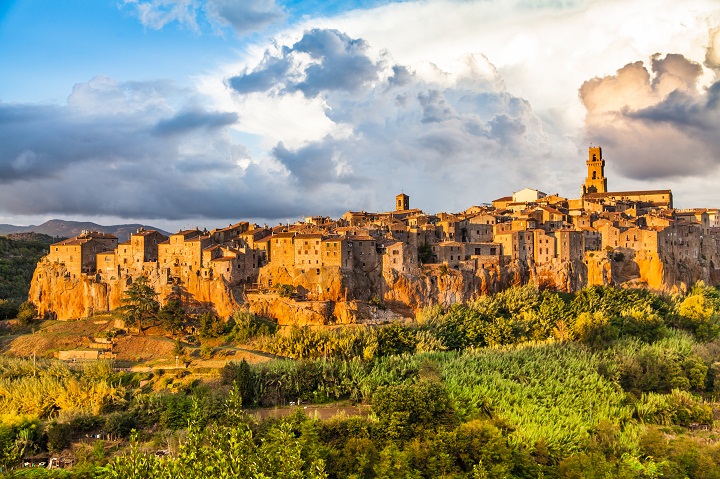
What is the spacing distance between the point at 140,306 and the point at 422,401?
88.8 ft

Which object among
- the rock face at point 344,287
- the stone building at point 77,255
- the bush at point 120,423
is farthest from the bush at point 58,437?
the stone building at point 77,255

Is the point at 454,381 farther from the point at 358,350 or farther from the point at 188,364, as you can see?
the point at 188,364

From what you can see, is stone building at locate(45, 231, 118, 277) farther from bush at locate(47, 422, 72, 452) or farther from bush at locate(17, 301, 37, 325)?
bush at locate(47, 422, 72, 452)

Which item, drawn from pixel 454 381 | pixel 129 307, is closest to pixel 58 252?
pixel 129 307

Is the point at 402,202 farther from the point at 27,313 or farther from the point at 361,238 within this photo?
the point at 27,313

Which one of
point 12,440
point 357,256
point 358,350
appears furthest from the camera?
point 357,256

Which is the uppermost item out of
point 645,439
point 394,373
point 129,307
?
point 129,307

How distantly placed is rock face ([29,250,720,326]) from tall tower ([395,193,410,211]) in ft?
102

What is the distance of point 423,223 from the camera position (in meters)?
69.1

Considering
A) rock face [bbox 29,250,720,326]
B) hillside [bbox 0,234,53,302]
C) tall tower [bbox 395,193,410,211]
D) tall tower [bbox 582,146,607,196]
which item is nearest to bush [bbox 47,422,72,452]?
rock face [bbox 29,250,720,326]

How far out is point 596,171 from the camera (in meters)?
111

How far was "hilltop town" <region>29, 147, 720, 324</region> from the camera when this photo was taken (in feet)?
178

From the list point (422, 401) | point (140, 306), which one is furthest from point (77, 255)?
point (422, 401)

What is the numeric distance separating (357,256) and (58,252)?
2675 centimetres
